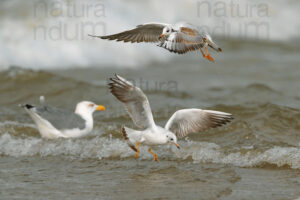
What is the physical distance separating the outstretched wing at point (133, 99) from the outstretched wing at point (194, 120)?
27 cm

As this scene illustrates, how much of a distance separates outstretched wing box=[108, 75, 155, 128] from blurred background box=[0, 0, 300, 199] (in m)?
0.52

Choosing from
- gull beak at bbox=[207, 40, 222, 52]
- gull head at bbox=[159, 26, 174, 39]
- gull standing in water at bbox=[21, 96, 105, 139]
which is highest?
gull head at bbox=[159, 26, 174, 39]

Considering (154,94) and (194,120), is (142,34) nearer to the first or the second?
(194,120)

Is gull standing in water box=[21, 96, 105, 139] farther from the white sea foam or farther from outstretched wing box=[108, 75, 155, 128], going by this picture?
the white sea foam

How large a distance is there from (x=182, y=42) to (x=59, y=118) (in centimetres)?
201

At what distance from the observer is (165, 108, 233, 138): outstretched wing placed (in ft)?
18.4

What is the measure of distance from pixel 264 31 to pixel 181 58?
4.16 meters

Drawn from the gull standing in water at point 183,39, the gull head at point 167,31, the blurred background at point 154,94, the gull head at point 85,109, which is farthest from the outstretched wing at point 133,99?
the gull head at point 85,109

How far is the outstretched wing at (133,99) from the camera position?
518cm

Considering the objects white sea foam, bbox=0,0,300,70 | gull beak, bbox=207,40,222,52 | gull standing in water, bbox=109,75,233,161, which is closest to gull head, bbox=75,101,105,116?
gull standing in water, bbox=109,75,233,161

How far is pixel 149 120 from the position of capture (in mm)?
5457

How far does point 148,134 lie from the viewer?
17.9 feet

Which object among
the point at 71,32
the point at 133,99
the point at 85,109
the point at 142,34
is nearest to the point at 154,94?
the point at 85,109

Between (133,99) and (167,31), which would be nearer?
(133,99)
